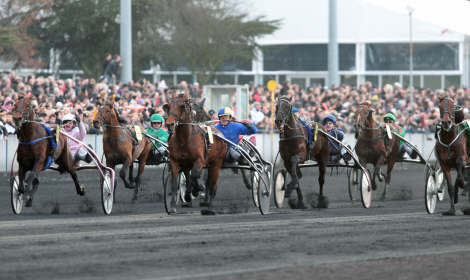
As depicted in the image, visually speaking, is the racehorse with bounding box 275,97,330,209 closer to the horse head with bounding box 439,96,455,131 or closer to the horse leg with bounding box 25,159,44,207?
the horse head with bounding box 439,96,455,131

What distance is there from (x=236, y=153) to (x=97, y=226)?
11.1 feet

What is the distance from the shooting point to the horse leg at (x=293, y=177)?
1426 cm

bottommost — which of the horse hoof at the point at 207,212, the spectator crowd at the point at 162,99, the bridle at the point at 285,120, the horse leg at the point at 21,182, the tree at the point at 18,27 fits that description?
the horse hoof at the point at 207,212

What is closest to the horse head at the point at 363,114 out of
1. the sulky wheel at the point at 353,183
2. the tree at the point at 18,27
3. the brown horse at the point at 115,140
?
the sulky wheel at the point at 353,183

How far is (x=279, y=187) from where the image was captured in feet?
48.4

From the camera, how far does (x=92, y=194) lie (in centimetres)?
1717

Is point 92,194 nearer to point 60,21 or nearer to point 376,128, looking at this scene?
point 376,128

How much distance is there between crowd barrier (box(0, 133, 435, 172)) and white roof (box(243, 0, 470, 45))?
12.1 meters

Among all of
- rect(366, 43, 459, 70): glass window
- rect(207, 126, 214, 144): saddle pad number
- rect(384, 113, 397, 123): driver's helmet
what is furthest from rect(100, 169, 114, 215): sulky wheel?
rect(366, 43, 459, 70): glass window

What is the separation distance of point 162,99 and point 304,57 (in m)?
19.1

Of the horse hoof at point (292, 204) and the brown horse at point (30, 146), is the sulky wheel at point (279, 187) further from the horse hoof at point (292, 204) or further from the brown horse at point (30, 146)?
the brown horse at point (30, 146)

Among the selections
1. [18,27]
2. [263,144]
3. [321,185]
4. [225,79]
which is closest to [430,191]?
[321,185]

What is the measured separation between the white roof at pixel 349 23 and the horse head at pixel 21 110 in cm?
2606

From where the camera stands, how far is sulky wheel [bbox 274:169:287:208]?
576 inches
